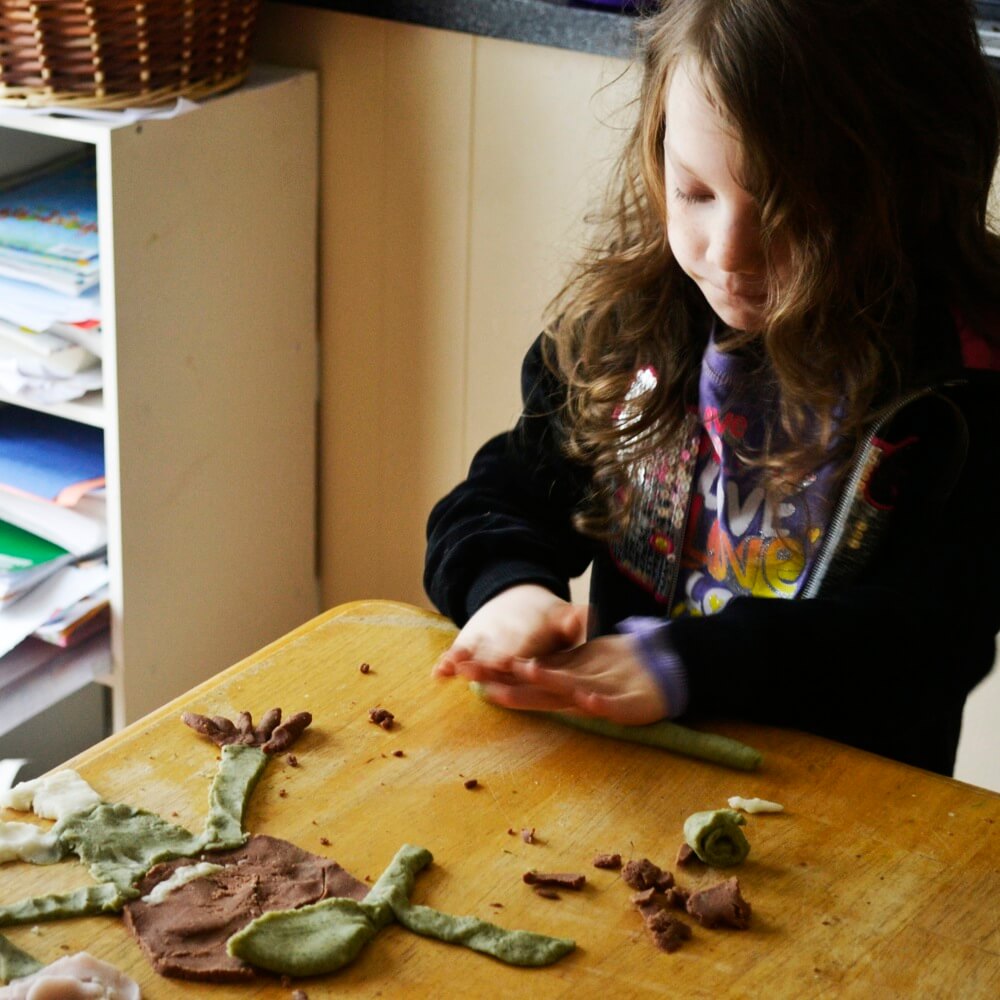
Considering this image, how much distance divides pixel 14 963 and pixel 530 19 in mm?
1214

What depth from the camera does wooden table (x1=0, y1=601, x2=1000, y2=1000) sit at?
2.22 feet

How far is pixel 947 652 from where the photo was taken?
1.00 metres

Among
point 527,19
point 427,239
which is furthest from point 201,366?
point 527,19

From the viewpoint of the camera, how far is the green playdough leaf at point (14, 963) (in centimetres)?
65

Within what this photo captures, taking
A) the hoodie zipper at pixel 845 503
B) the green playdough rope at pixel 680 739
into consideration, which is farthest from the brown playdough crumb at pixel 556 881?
the hoodie zipper at pixel 845 503

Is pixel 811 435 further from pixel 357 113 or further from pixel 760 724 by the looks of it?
pixel 357 113

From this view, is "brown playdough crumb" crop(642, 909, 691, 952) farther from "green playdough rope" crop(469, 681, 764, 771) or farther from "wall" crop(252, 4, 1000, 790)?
"wall" crop(252, 4, 1000, 790)

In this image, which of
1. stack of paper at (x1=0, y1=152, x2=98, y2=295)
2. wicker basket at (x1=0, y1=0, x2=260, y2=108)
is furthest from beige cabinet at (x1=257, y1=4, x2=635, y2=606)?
stack of paper at (x1=0, y1=152, x2=98, y2=295)

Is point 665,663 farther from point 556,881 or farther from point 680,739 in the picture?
Result: point 556,881

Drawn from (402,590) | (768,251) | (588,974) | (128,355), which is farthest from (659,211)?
(402,590)

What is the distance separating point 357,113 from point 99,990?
1.34 meters

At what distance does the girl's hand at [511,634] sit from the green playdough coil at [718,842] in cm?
18

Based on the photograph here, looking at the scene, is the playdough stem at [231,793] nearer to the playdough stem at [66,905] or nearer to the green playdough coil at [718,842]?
the playdough stem at [66,905]

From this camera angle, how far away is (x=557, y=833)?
0.78m
